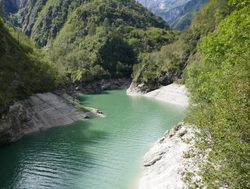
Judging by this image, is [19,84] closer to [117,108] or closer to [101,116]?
[101,116]

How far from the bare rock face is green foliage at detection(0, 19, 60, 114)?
6.96ft

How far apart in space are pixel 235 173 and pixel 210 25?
143 metres

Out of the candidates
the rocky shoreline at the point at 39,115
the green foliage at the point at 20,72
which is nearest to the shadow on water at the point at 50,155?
the rocky shoreline at the point at 39,115

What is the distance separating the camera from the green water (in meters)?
43.6

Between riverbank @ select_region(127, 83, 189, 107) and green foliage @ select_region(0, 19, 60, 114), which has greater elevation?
green foliage @ select_region(0, 19, 60, 114)

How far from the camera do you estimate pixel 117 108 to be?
109125mm

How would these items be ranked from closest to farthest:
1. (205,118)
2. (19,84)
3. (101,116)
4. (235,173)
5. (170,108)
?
(235,173) < (205,118) < (19,84) < (101,116) < (170,108)

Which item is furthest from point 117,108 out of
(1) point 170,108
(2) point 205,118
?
(2) point 205,118

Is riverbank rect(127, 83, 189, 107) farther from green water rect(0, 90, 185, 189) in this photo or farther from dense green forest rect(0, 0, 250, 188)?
green water rect(0, 90, 185, 189)

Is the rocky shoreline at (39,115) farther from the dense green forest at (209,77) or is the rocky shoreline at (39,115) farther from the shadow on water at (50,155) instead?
the dense green forest at (209,77)

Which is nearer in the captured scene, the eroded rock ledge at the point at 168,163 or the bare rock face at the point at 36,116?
the eroded rock ledge at the point at 168,163

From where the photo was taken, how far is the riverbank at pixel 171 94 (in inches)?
4659

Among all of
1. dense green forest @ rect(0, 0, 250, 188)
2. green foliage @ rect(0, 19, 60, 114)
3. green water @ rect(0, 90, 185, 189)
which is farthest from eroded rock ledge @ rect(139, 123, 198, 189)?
green foliage @ rect(0, 19, 60, 114)

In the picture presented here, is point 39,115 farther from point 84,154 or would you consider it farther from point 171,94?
point 171,94
